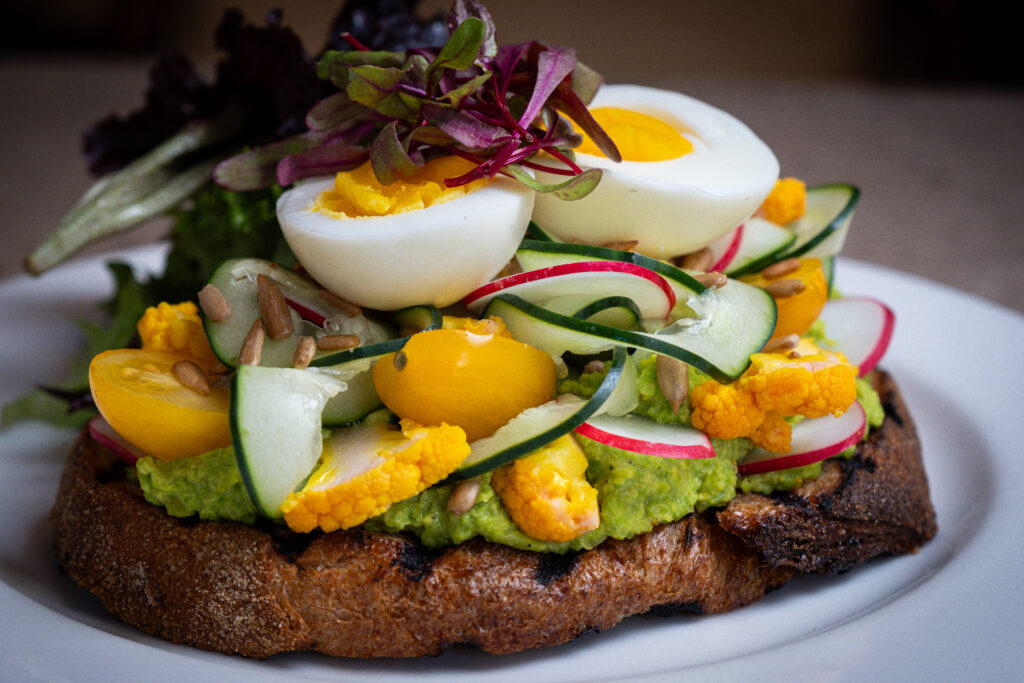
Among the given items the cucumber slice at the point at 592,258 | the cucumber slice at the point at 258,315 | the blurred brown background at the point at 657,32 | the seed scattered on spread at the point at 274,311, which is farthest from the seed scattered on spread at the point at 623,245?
the blurred brown background at the point at 657,32

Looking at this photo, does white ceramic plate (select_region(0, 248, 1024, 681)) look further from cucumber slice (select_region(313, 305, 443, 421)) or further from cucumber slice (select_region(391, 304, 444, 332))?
cucumber slice (select_region(391, 304, 444, 332))

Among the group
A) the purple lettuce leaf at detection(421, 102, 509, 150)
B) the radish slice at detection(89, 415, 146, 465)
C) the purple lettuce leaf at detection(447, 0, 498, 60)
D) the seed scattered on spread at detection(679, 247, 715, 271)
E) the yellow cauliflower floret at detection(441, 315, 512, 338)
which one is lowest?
the radish slice at detection(89, 415, 146, 465)

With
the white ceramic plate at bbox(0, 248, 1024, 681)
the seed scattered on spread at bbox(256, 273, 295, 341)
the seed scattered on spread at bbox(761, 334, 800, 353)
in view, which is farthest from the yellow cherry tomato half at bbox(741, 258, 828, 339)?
the seed scattered on spread at bbox(256, 273, 295, 341)

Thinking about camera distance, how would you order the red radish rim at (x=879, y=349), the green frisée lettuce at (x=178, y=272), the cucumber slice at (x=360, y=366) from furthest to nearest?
the green frisée lettuce at (x=178, y=272), the red radish rim at (x=879, y=349), the cucumber slice at (x=360, y=366)

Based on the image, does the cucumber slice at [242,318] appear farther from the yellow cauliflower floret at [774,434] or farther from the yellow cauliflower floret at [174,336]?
the yellow cauliflower floret at [774,434]

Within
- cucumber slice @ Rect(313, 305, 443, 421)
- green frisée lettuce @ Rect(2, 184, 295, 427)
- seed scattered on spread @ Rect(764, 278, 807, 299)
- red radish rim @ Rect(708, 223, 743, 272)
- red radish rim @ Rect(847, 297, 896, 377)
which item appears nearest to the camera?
cucumber slice @ Rect(313, 305, 443, 421)

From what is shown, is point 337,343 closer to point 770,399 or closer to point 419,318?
point 419,318

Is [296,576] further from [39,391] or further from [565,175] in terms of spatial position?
[39,391]
